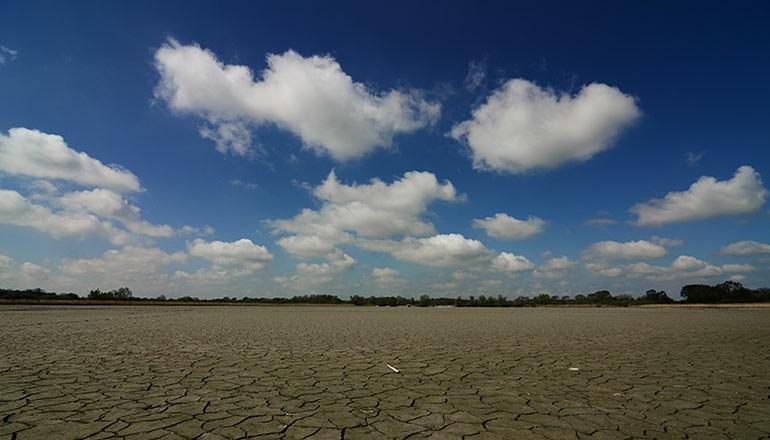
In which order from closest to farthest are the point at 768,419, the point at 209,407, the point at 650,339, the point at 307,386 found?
the point at 768,419
the point at 209,407
the point at 307,386
the point at 650,339

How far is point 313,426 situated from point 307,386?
1.75 meters

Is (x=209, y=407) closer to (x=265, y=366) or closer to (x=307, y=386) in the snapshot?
(x=307, y=386)

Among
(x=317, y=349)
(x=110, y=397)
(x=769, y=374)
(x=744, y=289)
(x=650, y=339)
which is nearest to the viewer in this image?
(x=110, y=397)

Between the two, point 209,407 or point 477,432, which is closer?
point 477,432

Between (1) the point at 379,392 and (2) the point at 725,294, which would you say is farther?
(2) the point at 725,294

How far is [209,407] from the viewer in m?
4.46

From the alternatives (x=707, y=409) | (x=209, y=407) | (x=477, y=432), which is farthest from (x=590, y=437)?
(x=209, y=407)

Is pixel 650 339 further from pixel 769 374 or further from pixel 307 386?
pixel 307 386

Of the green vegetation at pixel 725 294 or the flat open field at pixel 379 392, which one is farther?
the green vegetation at pixel 725 294

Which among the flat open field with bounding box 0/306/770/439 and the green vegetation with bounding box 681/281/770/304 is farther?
the green vegetation with bounding box 681/281/770/304

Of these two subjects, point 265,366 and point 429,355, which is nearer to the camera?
point 265,366

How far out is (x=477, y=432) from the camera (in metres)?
3.72

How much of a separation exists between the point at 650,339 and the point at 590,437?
10229 millimetres

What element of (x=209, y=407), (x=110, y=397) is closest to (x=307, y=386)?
(x=209, y=407)
